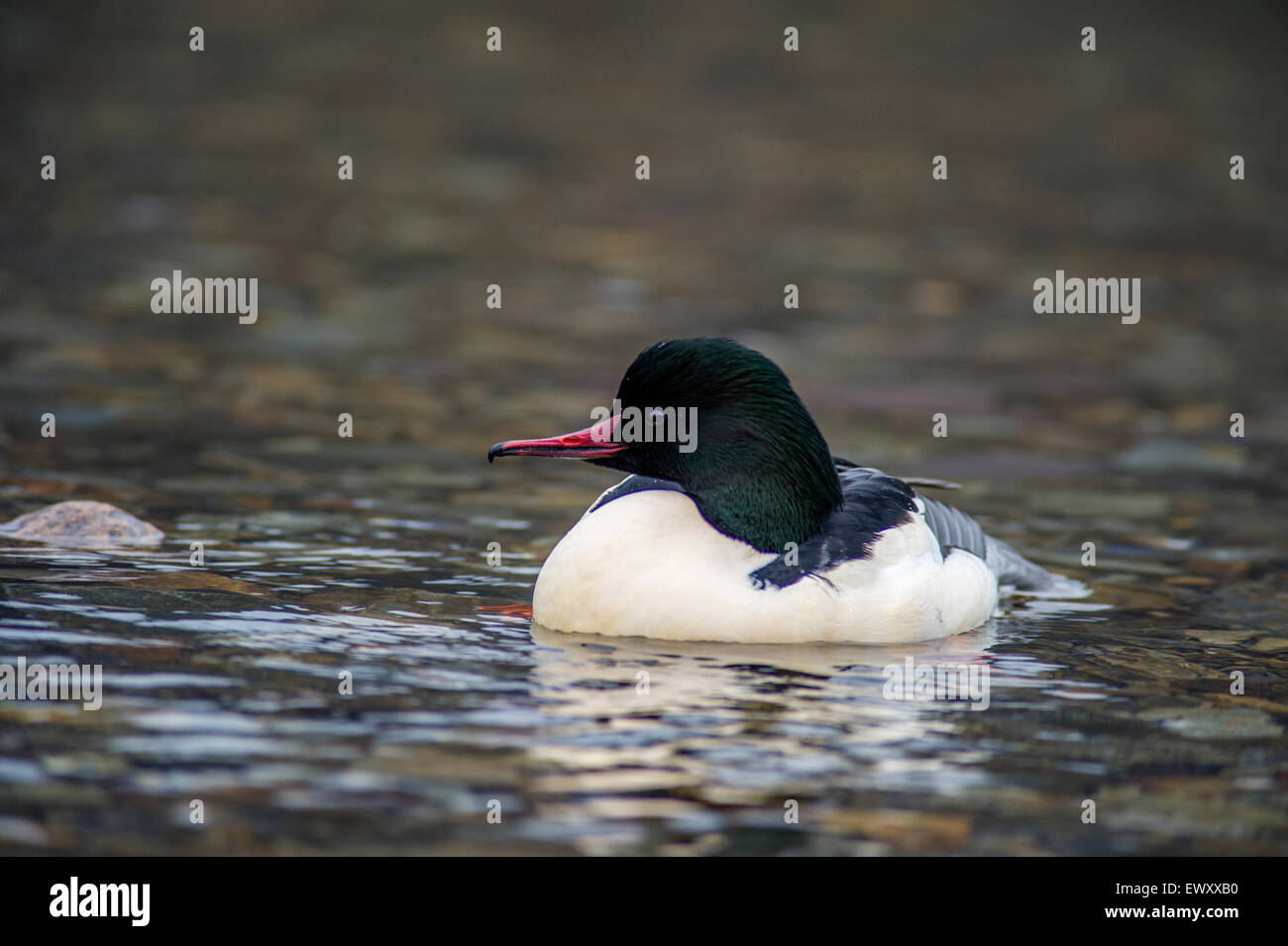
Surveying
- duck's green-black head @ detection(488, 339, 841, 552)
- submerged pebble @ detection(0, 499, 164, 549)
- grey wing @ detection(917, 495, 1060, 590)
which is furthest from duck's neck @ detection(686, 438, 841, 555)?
submerged pebble @ detection(0, 499, 164, 549)

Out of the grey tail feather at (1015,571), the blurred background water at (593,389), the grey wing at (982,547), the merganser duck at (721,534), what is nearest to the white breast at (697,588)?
the merganser duck at (721,534)

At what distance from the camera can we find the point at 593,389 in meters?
15.6

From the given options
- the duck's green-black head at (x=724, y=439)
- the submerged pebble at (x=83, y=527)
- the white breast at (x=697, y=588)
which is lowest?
the white breast at (x=697, y=588)

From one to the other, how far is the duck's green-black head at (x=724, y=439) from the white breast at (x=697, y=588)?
0.16 meters

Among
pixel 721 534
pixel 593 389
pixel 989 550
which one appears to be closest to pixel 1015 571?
pixel 989 550

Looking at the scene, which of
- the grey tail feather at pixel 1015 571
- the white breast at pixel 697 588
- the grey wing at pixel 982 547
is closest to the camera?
the white breast at pixel 697 588

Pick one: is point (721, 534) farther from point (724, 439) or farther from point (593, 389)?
point (593, 389)

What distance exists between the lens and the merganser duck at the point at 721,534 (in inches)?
332

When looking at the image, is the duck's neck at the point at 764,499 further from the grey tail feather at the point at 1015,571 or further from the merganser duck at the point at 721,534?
the grey tail feather at the point at 1015,571

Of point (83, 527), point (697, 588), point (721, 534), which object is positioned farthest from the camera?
point (83, 527)

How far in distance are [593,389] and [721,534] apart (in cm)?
714

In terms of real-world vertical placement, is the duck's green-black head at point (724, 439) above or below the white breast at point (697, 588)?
above

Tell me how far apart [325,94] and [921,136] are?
29.0 feet

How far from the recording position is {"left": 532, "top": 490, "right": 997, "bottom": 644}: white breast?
841 centimetres
